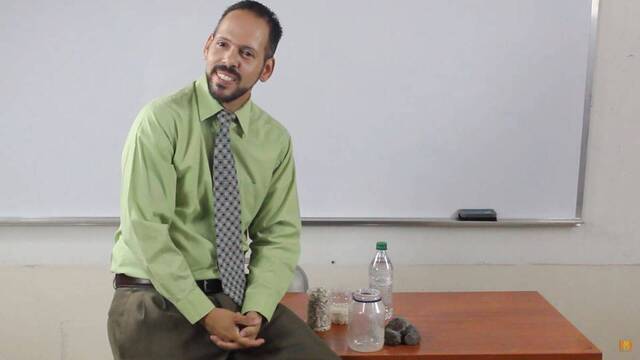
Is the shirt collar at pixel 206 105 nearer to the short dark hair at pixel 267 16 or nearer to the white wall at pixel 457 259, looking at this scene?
the short dark hair at pixel 267 16

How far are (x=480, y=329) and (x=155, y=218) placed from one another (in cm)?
92

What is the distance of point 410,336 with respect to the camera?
179 cm

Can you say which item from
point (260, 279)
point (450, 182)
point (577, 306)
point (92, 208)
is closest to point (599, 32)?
point (450, 182)

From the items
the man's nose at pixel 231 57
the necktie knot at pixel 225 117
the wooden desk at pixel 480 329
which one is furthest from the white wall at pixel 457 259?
the man's nose at pixel 231 57

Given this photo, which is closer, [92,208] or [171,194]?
[171,194]

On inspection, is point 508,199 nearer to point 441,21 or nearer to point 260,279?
point 441,21

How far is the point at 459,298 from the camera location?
84.6 inches

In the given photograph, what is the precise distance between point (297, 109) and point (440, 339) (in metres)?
0.94

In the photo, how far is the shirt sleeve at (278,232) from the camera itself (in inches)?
71.3

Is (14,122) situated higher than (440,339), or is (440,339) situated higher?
(14,122)

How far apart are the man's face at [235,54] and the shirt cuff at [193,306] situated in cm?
48

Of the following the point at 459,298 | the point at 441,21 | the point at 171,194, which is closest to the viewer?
the point at 171,194

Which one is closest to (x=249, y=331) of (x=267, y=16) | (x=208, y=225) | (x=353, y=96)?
(x=208, y=225)

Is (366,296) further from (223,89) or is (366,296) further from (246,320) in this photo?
(223,89)
